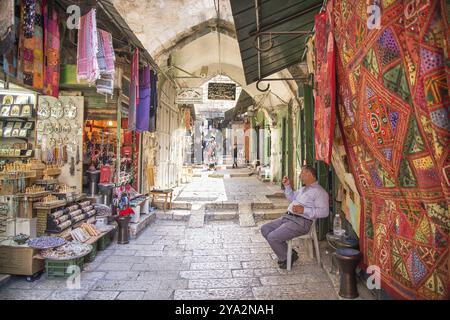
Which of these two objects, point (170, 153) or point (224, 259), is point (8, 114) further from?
point (170, 153)

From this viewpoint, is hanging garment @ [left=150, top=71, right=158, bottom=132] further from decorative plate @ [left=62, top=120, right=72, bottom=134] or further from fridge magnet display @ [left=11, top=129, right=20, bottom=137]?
fridge magnet display @ [left=11, top=129, right=20, bottom=137]

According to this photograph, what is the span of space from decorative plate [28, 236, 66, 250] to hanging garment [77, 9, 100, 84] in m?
2.56

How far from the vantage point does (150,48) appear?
29.2 ft

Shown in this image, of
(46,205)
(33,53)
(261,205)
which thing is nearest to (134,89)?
(33,53)

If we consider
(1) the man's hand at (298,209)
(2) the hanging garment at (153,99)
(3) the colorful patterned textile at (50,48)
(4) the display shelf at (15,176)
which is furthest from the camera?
(2) the hanging garment at (153,99)

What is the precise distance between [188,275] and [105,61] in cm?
398

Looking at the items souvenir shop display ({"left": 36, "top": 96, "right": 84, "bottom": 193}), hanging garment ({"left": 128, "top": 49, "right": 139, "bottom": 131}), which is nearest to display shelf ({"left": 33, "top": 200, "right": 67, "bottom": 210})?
souvenir shop display ({"left": 36, "top": 96, "right": 84, "bottom": 193})

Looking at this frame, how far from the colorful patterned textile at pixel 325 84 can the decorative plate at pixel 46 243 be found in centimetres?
404

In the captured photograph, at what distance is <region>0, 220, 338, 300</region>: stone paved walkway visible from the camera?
151 inches

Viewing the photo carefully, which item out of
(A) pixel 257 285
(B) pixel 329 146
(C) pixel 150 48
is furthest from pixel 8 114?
(B) pixel 329 146

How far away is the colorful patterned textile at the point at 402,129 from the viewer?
1.82m

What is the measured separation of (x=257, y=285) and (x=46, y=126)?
5.44 metres

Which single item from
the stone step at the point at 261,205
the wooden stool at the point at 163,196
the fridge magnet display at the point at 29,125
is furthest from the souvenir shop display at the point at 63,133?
the stone step at the point at 261,205

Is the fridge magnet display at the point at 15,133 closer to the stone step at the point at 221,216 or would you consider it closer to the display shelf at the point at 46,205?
the display shelf at the point at 46,205
